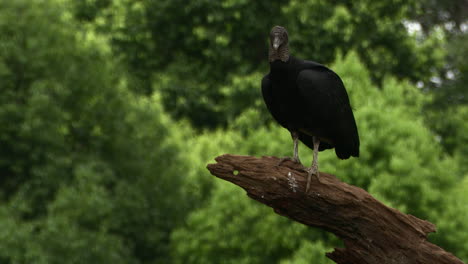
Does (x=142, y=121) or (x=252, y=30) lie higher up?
(x=252, y=30)

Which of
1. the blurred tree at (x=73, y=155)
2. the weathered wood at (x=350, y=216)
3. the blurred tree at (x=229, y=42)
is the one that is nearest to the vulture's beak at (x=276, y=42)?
the weathered wood at (x=350, y=216)

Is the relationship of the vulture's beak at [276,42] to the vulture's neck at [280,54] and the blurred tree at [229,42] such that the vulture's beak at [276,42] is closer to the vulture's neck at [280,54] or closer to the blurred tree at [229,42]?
the vulture's neck at [280,54]

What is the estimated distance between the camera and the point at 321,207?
6422mm

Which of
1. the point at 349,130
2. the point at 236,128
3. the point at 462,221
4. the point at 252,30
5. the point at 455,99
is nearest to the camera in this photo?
the point at 349,130

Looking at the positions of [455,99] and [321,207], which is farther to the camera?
[455,99]

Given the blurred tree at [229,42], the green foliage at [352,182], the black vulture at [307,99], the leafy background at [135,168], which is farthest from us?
the blurred tree at [229,42]

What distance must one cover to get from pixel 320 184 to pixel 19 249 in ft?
25.5

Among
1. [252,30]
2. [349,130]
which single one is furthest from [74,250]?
[252,30]

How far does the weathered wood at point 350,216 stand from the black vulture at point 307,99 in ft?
0.55

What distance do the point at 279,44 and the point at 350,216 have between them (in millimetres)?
1568

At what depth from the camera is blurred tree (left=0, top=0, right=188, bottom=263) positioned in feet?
42.9

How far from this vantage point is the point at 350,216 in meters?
6.43

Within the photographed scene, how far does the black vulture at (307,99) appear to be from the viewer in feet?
21.0

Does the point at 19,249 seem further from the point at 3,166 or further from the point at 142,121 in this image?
the point at 142,121
